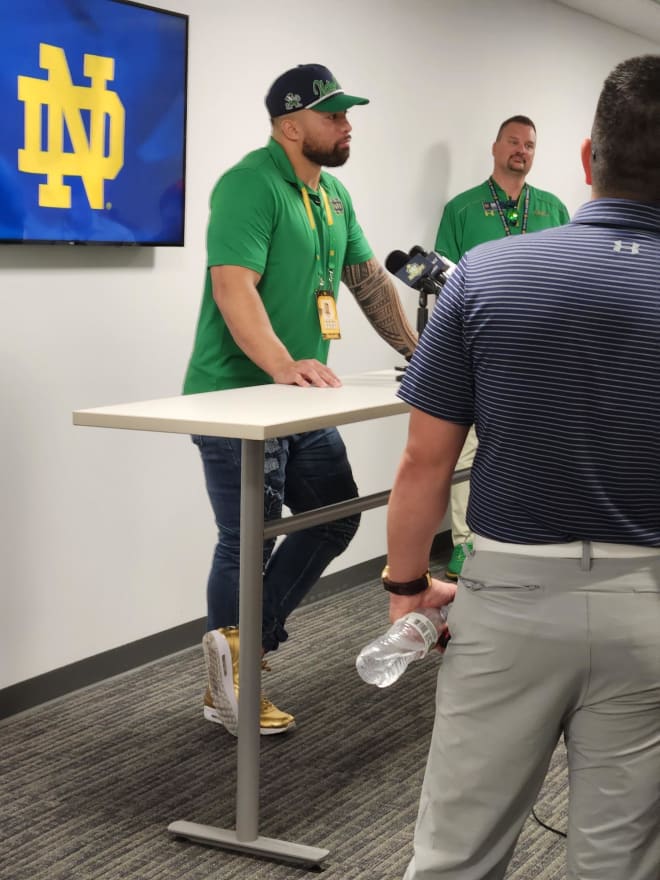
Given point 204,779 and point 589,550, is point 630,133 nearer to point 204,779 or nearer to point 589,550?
point 589,550

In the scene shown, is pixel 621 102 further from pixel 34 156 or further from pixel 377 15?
pixel 377 15

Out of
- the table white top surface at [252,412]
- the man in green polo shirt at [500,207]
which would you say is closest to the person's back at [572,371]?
the table white top surface at [252,412]

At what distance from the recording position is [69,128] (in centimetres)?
324

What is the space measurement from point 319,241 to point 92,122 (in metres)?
0.74

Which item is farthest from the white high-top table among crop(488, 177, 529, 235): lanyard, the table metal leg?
crop(488, 177, 529, 235): lanyard

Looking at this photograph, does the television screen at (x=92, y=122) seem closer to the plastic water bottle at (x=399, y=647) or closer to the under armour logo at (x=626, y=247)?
the plastic water bottle at (x=399, y=647)

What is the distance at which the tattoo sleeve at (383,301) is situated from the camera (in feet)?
10.9

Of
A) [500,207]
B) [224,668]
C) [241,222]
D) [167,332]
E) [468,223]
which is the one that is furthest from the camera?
[500,207]

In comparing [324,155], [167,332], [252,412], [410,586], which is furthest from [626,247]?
[167,332]

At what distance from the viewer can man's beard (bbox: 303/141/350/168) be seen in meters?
3.08

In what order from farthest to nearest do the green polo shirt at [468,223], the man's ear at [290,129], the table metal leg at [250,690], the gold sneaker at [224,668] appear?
the green polo shirt at [468,223]
the man's ear at [290,129]
the gold sneaker at [224,668]
the table metal leg at [250,690]

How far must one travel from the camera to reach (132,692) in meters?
3.54

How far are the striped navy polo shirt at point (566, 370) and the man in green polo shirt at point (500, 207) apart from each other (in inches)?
137

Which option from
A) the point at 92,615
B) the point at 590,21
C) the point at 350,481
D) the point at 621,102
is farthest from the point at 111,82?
the point at 590,21
